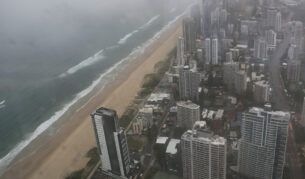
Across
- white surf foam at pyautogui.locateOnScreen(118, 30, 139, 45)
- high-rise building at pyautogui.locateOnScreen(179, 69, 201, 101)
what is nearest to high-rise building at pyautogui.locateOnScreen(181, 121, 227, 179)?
high-rise building at pyautogui.locateOnScreen(179, 69, 201, 101)

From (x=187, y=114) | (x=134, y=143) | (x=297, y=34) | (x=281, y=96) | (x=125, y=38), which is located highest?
→ (x=297, y=34)

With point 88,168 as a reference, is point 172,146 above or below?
above

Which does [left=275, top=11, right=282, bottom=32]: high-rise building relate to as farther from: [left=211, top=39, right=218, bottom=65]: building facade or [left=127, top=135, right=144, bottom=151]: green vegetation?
[left=127, top=135, right=144, bottom=151]: green vegetation

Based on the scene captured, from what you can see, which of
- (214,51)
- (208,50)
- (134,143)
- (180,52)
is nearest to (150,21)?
(180,52)

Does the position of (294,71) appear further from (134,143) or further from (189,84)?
(134,143)

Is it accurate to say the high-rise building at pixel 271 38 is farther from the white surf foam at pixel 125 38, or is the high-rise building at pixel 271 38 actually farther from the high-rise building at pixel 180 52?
the white surf foam at pixel 125 38

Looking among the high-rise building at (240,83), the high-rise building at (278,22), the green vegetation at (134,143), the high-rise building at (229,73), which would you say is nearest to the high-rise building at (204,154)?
the green vegetation at (134,143)
